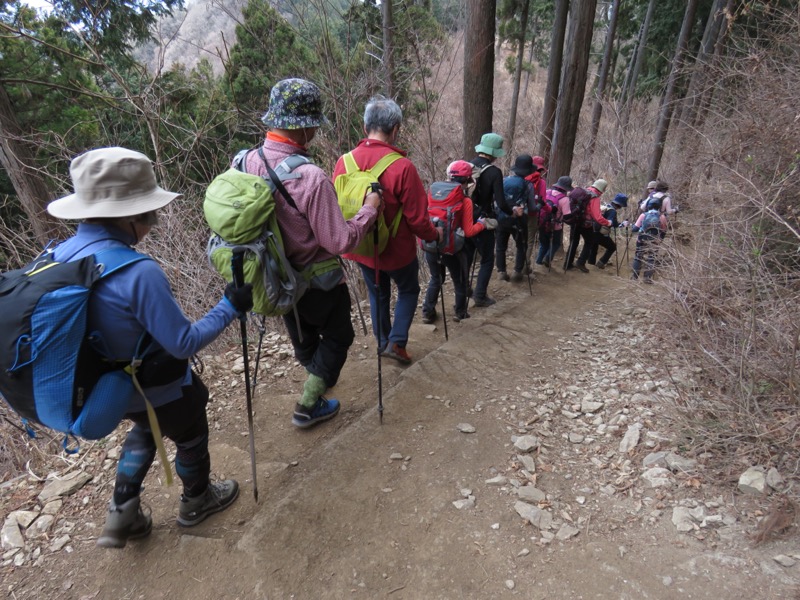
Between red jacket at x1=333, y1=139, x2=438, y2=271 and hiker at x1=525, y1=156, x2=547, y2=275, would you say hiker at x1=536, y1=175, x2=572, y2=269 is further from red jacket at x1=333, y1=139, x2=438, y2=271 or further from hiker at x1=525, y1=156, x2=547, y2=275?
red jacket at x1=333, y1=139, x2=438, y2=271

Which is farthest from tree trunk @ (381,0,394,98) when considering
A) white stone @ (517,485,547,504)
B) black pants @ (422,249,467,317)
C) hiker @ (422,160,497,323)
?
white stone @ (517,485,547,504)

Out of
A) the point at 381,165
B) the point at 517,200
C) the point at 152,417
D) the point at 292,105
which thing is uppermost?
the point at 292,105

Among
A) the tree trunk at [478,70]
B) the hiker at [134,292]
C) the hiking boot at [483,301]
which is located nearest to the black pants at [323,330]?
the hiker at [134,292]

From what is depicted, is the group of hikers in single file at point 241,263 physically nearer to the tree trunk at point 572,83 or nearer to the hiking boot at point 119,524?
the hiking boot at point 119,524

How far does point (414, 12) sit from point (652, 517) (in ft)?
37.9

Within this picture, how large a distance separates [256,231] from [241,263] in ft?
0.65

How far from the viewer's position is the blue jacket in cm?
172

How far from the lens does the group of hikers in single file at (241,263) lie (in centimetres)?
177

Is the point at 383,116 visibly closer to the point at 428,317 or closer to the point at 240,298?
the point at 240,298

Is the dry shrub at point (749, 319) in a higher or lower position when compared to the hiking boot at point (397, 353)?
higher

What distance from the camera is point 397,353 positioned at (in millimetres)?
4223

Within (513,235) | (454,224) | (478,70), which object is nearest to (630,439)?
(454,224)

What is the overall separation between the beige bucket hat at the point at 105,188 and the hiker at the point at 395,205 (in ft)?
5.88

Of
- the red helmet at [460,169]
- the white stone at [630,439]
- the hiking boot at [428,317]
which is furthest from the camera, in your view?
the hiking boot at [428,317]
